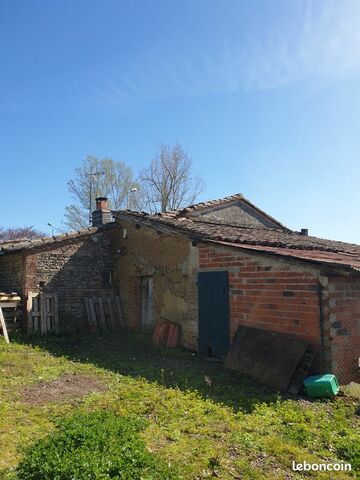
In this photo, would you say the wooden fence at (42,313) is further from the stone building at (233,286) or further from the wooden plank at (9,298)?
the stone building at (233,286)

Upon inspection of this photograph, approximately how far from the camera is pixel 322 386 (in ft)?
20.0

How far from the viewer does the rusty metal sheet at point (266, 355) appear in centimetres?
657

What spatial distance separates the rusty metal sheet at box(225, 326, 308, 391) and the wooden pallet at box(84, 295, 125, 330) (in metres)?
6.22

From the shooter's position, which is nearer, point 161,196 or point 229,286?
point 229,286

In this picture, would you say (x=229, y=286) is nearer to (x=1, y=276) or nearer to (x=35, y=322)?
(x=35, y=322)

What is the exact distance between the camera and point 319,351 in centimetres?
666

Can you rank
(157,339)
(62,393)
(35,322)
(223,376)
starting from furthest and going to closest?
(35,322) < (157,339) < (223,376) < (62,393)

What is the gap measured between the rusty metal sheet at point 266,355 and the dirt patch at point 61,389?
2701 mm

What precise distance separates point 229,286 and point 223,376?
6.91 feet

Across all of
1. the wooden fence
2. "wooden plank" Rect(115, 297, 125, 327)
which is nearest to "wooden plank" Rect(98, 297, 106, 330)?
"wooden plank" Rect(115, 297, 125, 327)

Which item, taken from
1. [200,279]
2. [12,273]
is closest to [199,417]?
[200,279]

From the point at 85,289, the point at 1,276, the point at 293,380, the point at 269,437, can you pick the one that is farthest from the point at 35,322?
the point at 269,437

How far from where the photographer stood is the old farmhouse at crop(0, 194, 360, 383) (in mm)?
6844

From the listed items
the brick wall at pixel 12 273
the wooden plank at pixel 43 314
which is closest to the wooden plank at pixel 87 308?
the wooden plank at pixel 43 314
